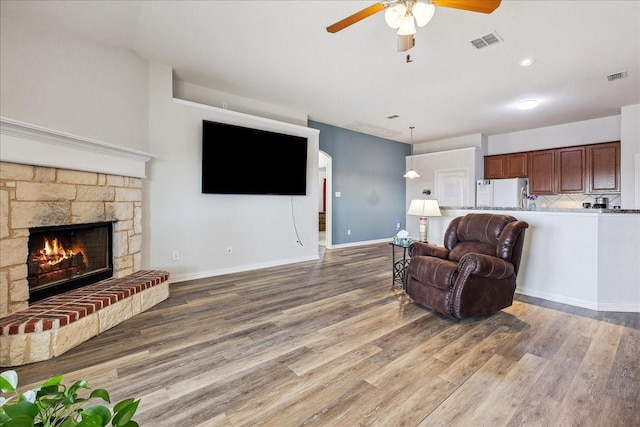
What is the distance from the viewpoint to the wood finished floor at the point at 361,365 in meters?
1.58

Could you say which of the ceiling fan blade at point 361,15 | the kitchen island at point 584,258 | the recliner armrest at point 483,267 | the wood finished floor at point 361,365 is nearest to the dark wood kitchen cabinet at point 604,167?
the kitchen island at point 584,258

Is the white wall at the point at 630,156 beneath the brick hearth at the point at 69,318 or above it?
above

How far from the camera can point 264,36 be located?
3002mm

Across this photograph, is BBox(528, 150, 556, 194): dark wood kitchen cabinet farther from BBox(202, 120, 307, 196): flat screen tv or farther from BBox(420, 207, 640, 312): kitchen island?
BBox(202, 120, 307, 196): flat screen tv

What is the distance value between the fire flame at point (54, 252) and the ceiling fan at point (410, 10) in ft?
10.1

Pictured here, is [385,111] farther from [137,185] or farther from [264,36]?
[137,185]

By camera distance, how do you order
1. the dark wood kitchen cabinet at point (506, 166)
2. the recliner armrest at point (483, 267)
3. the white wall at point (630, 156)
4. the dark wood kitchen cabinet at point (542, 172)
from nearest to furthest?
the recliner armrest at point (483, 267)
the white wall at point (630, 156)
the dark wood kitchen cabinet at point (542, 172)
the dark wood kitchen cabinet at point (506, 166)

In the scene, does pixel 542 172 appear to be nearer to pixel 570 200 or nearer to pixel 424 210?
pixel 570 200

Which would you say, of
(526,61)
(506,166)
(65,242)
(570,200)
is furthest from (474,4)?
(570,200)

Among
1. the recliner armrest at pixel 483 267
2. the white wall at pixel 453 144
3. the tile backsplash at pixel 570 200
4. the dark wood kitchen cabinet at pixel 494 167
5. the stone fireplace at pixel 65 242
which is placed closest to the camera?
the stone fireplace at pixel 65 242

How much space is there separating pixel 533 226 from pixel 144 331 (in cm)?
421

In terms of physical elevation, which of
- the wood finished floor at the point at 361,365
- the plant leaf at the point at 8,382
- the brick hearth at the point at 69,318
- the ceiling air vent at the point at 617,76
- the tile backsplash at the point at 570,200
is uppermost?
the ceiling air vent at the point at 617,76

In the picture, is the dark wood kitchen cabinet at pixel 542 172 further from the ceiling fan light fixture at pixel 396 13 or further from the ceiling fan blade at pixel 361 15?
the ceiling fan blade at pixel 361 15

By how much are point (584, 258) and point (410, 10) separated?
3061 mm
